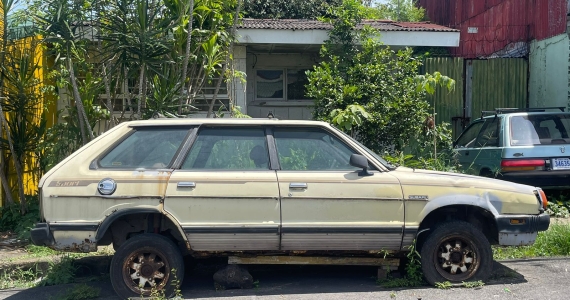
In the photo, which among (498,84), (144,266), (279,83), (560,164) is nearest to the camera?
(144,266)

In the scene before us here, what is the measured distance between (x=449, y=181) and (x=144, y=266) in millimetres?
3019

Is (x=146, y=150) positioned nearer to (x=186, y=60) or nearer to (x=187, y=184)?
(x=187, y=184)

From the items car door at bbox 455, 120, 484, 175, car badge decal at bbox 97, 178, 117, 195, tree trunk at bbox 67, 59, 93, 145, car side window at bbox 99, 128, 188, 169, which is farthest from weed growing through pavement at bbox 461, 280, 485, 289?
tree trunk at bbox 67, 59, 93, 145

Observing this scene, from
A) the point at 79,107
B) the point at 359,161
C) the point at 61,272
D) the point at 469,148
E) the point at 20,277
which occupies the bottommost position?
the point at 20,277

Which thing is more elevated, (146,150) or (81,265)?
(146,150)

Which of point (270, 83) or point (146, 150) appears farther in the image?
point (270, 83)

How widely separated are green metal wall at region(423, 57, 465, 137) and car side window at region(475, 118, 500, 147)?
1986mm

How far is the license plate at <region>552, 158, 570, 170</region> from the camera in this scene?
8.79m

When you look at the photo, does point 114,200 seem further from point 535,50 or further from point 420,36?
point 535,50

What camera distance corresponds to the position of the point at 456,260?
588cm

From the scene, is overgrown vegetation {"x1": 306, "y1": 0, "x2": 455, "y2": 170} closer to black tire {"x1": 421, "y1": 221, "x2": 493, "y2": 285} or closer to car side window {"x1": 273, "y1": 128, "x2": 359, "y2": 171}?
car side window {"x1": 273, "y1": 128, "x2": 359, "y2": 171}

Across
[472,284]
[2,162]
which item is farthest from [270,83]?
[472,284]

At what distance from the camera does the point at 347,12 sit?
10.2 metres

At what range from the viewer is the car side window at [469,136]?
406 inches
